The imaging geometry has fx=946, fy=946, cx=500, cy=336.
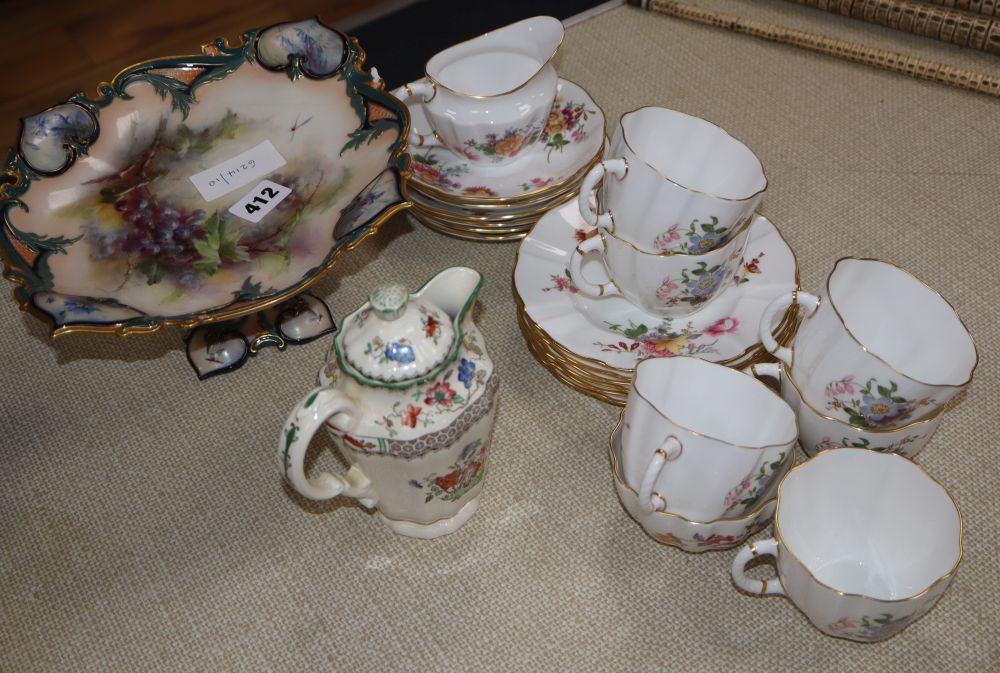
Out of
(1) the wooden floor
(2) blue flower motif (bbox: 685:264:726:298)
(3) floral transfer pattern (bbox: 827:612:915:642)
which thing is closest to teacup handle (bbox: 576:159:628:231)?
(2) blue flower motif (bbox: 685:264:726:298)

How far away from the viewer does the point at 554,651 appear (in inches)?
38.5

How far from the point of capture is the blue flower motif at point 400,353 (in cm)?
87

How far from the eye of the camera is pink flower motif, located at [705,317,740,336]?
1.14 metres

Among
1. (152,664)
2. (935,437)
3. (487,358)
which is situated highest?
(487,358)

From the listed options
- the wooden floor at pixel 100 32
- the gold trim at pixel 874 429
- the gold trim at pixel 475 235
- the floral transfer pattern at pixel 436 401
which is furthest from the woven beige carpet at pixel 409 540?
the wooden floor at pixel 100 32

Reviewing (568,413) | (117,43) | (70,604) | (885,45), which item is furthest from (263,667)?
(117,43)

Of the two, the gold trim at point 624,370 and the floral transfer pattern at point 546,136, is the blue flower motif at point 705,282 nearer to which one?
the gold trim at point 624,370

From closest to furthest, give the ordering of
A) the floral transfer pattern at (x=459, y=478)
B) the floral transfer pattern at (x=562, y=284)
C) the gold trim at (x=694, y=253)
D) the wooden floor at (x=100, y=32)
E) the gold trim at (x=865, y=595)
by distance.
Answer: the gold trim at (x=865, y=595) < the floral transfer pattern at (x=459, y=478) < the gold trim at (x=694, y=253) < the floral transfer pattern at (x=562, y=284) < the wooden floor at (x=100, y=32)

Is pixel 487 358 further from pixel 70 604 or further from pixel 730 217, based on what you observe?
pixel 70 604

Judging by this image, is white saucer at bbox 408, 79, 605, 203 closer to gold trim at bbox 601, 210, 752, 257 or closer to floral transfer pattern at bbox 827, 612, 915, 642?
gold trim at bbox 601, 210, 752, 257

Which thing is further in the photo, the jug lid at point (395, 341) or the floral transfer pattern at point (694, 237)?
the floral transfer pattern at point (694, 237)

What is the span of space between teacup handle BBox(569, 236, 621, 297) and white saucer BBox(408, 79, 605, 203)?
0.16 metres

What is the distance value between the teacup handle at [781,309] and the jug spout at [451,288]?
339mm

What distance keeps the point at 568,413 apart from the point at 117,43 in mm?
Result: 1546
